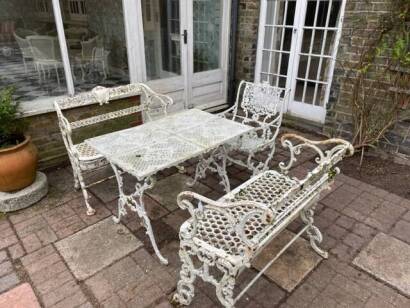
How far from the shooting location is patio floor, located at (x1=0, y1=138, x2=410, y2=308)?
2.06 meters

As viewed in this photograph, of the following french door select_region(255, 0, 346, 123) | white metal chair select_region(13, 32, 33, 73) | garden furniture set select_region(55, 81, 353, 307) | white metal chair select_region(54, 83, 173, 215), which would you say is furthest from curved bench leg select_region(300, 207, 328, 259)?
white metal chair select_region(13, 32, 33, 73)

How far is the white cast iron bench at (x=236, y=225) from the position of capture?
1553 mm

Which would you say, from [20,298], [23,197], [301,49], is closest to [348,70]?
[301,49]

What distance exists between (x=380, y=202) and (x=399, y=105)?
125 cm

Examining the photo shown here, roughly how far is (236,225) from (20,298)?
63.0 inches

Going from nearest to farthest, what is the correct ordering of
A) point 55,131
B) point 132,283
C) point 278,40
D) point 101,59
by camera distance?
point 132,283, point 55,131, point 101,59, point 278,40

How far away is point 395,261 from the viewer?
93.3 inches

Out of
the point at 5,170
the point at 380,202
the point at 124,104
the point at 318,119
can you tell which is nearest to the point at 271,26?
the point at 318,119

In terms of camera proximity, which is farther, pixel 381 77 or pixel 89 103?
pixel 381 77

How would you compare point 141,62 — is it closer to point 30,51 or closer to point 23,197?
point 30,51

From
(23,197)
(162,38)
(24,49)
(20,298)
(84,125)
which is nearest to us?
(20,298)

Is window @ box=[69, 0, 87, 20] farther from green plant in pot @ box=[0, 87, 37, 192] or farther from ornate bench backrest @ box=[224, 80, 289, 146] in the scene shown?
ornate bench backrest @ box=[224, 80, 289, 146]

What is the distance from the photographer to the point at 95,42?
387cm

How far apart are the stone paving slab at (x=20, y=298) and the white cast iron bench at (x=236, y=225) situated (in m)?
0.95
